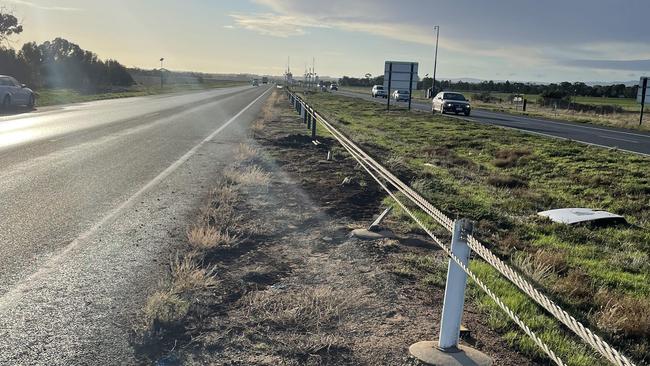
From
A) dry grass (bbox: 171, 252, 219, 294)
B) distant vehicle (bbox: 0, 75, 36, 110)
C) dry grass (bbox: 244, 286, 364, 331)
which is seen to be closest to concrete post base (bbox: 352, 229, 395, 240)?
dry grass (bbox: 244, 286, 364, 331)

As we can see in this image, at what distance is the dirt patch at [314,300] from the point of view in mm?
3578

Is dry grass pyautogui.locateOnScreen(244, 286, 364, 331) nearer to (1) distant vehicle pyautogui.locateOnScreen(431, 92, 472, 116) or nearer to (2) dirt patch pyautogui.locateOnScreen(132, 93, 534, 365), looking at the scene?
(2) dirt patch pyautogui.locateOnScreen(132, 93, 534, 365)

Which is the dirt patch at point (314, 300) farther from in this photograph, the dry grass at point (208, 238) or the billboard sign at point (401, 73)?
the billboard sign at point (401, 73)

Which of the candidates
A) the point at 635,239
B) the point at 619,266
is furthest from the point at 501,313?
the point at 635,239

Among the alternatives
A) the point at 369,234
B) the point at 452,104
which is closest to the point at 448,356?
the point at 369,234

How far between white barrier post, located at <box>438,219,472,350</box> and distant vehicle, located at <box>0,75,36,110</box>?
27267mm

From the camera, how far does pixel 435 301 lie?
452cm

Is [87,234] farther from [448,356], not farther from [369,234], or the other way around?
[448,356]

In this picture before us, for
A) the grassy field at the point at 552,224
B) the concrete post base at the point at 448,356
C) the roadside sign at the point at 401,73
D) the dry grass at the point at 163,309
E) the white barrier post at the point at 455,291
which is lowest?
the grassy field at the point at 552,224

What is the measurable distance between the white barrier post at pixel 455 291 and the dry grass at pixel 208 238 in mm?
2927

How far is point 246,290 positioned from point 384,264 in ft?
4.81

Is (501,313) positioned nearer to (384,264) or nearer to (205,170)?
(384,264)

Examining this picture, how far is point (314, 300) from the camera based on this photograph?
4.35 metres

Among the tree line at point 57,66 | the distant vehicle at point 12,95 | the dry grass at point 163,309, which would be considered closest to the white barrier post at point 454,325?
the dry grass at point 163,309
